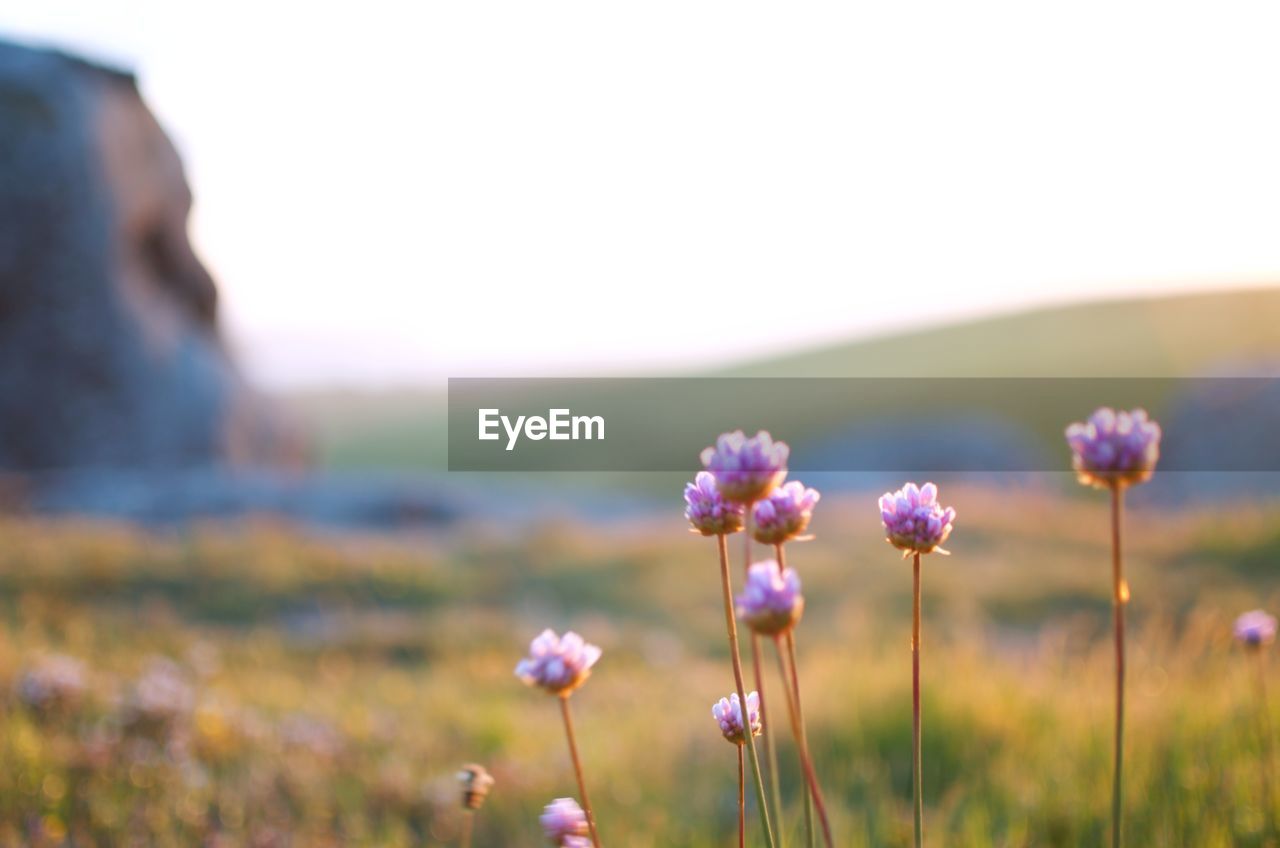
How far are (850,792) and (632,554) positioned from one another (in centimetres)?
835

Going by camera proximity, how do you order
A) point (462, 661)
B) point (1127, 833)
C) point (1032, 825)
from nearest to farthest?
point (1127, 833) → point (1032, 825) → point (462, 661)

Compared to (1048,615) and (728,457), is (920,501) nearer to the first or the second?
(728,457)

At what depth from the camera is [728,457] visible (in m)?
1.37

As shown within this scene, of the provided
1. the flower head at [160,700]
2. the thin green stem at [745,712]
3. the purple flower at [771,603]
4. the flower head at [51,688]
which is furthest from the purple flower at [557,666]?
the flower head at [51,688]

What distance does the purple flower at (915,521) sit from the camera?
1.49 meters

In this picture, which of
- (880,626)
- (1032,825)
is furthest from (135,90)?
(1032,825)

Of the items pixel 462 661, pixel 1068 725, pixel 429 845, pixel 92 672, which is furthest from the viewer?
pixel 462 661

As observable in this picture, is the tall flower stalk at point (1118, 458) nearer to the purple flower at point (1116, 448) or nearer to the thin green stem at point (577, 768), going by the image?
the purple flower at point (1116, 448)

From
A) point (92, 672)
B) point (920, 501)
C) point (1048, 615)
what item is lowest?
point (1048, 615)

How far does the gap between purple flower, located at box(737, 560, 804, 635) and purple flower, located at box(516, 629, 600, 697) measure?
31 centimetres

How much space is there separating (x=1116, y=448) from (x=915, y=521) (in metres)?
0.31

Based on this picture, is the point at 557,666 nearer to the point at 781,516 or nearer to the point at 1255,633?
the point at 781,516

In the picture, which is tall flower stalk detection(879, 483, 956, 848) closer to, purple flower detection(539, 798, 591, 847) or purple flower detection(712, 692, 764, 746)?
purple flower detection(712, 692, 764, 746)

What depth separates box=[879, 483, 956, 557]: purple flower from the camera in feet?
4.90
